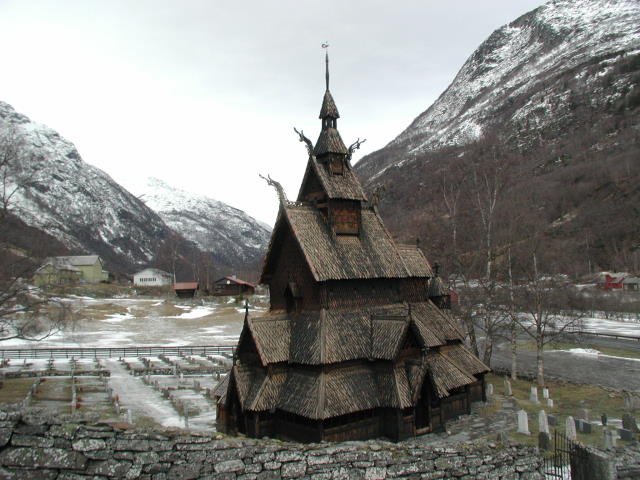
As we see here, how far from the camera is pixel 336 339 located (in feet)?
65.1

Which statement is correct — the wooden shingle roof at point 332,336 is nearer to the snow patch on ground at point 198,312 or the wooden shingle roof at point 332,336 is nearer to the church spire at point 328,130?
the church spire at point 328,130

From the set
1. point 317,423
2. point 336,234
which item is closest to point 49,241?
point 336,234

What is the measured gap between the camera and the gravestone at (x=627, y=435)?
19328 mm

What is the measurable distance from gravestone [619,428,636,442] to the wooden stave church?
6044mm

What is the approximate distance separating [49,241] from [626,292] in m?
78.5

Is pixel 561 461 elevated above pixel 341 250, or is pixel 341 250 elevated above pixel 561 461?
pixel 341 250

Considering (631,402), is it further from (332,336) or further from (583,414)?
(332,336)

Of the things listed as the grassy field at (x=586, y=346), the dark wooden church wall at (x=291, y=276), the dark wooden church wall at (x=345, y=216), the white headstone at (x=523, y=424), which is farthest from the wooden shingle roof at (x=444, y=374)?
the grassy field at (x=586, y=346)

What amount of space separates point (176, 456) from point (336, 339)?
11814 millimetres

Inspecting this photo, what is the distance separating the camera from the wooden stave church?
18.9 meters

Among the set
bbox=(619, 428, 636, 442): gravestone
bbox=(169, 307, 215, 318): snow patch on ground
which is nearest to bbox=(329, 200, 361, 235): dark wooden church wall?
bbox=(619, 428, 636, 442): gravestone

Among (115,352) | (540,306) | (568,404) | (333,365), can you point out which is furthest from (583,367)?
(115,352)

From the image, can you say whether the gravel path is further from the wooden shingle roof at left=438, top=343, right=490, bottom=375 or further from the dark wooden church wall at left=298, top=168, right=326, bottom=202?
the wooden shingle roof at left=438, top=343, right=490, bottom=375

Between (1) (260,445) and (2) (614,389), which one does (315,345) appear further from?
(2) (614,389)
